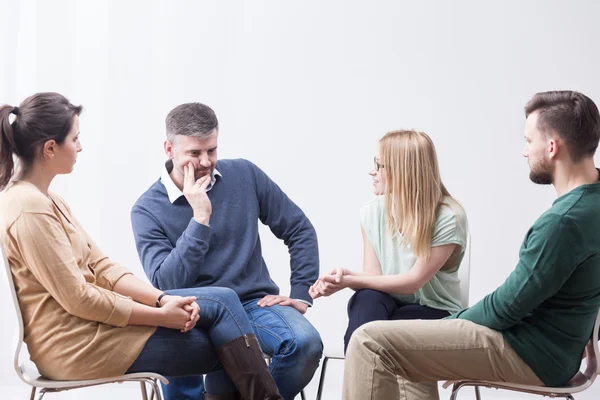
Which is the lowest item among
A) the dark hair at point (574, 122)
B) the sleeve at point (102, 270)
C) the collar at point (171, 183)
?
the sleeve at point (102, 270)

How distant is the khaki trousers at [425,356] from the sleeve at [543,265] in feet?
0.39

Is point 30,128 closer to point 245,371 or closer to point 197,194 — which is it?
point 197,194

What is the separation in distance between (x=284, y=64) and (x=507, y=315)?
2.62 meters

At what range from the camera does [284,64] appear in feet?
14.5

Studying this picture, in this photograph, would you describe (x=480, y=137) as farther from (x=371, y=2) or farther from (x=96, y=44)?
(x=96, y=44)

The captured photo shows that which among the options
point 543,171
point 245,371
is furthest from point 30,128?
point 543,171

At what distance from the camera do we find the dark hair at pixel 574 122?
2156 mm

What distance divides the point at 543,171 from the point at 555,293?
1.12ft

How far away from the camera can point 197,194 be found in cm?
277

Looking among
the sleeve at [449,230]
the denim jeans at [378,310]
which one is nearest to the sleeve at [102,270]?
the denim jeans at [378,310]

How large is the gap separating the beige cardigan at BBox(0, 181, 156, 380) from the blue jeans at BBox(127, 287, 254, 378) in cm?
5

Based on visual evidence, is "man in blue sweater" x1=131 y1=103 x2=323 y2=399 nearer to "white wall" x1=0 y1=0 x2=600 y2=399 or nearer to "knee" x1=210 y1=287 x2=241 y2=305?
"knee" x1=210 y1=287 x2=241 y2=305

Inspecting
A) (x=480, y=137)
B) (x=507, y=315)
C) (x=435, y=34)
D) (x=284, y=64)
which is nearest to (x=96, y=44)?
(x=284, y=64)

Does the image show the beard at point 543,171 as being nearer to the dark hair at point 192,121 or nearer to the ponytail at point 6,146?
the dark hair at point 192,121
